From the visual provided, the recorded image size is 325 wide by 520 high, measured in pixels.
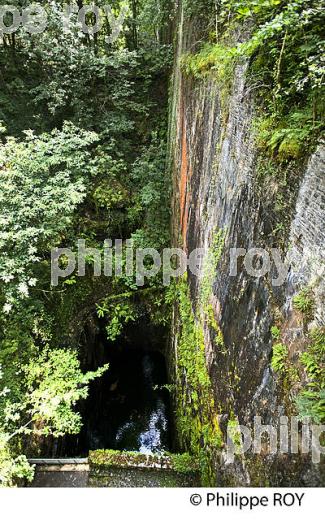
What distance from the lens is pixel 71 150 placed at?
708cm

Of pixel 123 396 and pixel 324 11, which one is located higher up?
pixel 324 11

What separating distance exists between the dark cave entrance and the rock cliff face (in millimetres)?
4134

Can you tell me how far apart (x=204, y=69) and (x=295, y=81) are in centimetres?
273

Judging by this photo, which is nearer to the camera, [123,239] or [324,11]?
[324,11]

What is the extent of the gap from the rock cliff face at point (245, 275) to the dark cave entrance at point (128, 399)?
13.6 feet

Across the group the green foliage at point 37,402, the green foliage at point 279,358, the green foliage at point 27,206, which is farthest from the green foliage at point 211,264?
the green foliage at point 27,206

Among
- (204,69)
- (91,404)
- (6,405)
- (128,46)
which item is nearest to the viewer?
(204,69)

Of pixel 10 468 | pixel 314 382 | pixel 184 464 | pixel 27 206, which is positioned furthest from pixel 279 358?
pixel 27 206

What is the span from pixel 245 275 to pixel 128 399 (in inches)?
288

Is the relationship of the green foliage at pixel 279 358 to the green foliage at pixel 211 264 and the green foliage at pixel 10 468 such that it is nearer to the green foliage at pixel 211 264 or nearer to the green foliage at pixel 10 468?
the green foliage at pixel 211 264

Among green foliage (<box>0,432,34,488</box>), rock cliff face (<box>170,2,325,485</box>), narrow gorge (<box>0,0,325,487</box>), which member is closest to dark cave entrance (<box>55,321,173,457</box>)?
narrow gorge (<box>0,0,325,487</box>)

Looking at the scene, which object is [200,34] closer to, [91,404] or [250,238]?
[250,238]

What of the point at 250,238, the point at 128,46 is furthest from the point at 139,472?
the point at 128,46

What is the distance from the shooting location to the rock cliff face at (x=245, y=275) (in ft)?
6.51
